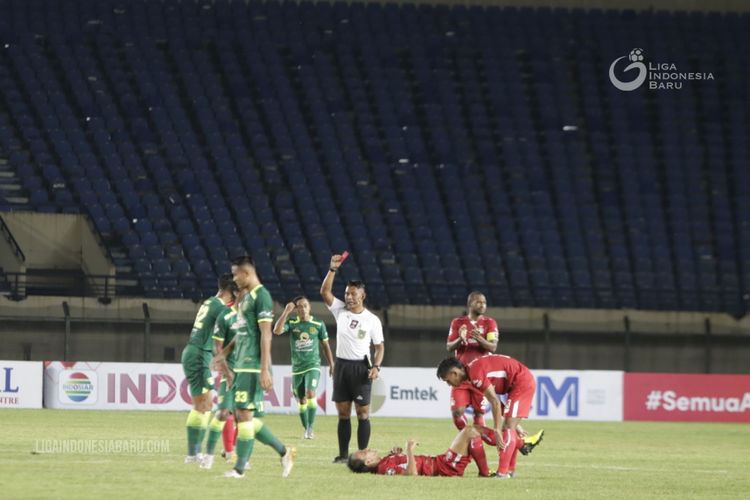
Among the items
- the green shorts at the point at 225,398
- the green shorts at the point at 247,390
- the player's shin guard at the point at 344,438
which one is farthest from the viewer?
the player's shin guard at the point at 344,438

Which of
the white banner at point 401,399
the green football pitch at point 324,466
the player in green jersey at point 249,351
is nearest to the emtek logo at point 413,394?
the white banner at point 401,399

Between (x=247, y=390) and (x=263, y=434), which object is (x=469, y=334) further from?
(x=247, y=390)

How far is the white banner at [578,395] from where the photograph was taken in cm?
3238

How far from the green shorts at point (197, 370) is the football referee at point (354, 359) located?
1924 millimetres

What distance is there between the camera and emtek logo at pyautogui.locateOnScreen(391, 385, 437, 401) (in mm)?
32125

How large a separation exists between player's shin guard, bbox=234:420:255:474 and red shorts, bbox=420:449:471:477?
235 cm

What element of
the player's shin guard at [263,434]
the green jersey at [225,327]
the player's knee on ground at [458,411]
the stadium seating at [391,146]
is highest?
the stadium seating at [391,146]

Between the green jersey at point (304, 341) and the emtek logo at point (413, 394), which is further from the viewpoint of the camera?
the emtek logo at point (413, 394)

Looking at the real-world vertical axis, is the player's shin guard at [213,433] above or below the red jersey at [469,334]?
below

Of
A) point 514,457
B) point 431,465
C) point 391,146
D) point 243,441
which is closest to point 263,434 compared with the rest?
point 243,441

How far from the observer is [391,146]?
132ft

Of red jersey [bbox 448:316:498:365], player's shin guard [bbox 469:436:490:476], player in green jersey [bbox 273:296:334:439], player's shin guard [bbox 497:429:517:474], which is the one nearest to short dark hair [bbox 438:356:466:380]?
player's shin guard [bbox 469:436:490:476]

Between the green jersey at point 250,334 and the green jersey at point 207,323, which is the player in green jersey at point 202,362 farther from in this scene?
the green jersey at point 250,334

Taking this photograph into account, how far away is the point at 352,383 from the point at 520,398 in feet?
9.17
